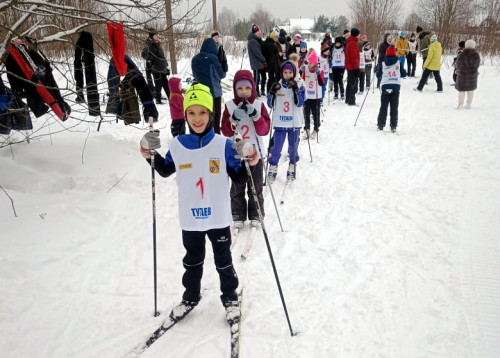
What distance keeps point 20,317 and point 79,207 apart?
187cm

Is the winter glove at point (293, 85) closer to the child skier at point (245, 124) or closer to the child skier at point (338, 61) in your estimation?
the child skier at point (245, 124)

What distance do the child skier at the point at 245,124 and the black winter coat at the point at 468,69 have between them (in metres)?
8.63

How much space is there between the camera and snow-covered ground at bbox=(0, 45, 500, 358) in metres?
2.91

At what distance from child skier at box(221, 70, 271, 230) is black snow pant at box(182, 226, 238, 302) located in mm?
1378

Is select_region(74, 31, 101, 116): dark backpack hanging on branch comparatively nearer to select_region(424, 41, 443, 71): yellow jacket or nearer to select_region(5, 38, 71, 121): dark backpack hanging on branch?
select_region(5, 38, 71, 121): dark backpack hanging on branch

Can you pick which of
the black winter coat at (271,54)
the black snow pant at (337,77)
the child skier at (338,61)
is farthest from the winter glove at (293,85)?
the black snow pant at (337,77)

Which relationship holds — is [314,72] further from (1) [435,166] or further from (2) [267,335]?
(2) [267,335]

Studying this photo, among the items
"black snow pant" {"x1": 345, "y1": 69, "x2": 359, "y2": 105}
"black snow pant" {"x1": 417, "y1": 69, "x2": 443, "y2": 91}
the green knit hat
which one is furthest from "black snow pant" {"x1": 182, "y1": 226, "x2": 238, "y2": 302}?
"black snow pant" {"x1": 417, "y1": 69, "x2": 443, "y2": 91}

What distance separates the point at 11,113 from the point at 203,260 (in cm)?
318

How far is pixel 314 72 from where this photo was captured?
26.4 ft

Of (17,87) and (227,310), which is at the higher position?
(17,87)

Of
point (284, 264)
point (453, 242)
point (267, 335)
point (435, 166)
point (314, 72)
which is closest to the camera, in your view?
point (267, 335)

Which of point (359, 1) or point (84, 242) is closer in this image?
point (84, 242)

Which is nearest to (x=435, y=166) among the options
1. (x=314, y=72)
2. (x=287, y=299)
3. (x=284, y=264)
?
(x=314, y=72)
